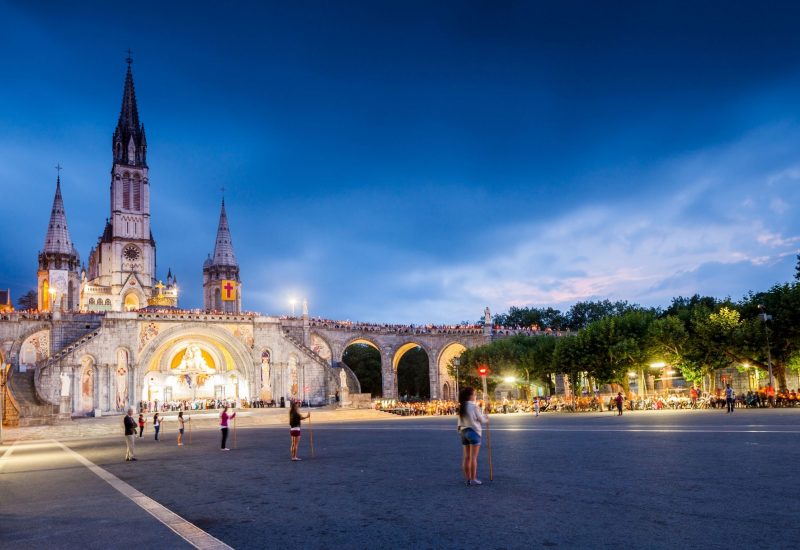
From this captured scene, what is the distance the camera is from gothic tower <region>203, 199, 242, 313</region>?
88.9 m

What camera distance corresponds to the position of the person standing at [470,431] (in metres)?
9.83

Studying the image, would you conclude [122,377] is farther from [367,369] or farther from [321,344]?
[367,369]

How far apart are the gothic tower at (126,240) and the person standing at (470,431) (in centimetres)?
7962

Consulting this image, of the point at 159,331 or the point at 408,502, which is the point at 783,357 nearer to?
the point at 408,502

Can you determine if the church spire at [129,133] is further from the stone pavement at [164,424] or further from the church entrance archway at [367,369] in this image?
→ the stone pavement at [164,424]

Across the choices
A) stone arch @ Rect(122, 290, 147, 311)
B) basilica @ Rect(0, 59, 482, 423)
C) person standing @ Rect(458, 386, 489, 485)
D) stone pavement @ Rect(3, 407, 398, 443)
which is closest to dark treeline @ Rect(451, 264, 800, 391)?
stone pavement @ Rect(3, 407, 398, 443)

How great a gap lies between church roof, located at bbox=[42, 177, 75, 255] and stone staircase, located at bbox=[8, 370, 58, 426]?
39.8m

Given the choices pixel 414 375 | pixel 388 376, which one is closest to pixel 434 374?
pixel 388 376

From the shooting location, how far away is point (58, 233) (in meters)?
82.4

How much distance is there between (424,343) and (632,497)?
208 ft

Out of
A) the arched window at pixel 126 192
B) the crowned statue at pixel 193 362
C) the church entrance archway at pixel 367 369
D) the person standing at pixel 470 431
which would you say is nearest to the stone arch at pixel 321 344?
the crowned statue at pixel 193 362

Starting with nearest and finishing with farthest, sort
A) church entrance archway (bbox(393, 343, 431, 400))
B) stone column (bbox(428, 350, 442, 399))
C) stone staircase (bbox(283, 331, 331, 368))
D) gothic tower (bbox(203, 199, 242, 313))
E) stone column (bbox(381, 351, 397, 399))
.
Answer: stone staircase (bbox(283, 331, 331, 368)) → stone column (bbox(381, 351, 397, 399)) → stone column (bbox(428, 350, 442, 399)) → gothic tower (bbox(203, 199, 242, 313)) → church entrance archway (bbox(393, 343, 431, 400))

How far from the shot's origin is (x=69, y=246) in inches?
3265

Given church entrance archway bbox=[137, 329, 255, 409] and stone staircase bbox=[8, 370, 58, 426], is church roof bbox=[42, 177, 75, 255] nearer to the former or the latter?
church entrance archway bbox=[137, 329, 255, 409]
